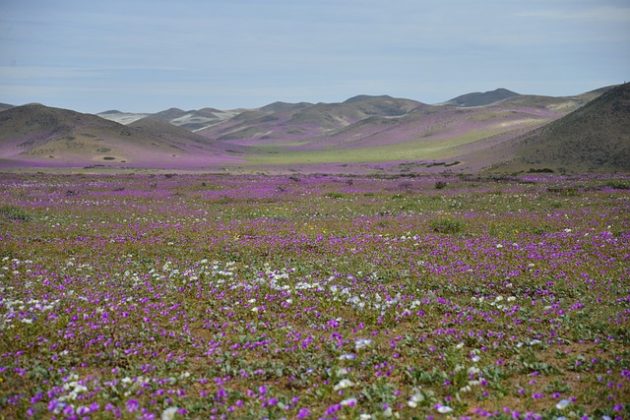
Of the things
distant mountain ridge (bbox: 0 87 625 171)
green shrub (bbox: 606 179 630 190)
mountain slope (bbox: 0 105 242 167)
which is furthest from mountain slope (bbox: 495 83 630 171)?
mountain slope (bbox: 0 105 242 167)

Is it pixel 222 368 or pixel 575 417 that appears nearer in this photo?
pixel 575 417

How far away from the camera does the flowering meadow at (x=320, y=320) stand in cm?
716

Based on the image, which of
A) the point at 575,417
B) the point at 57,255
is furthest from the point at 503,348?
the point at 57,255

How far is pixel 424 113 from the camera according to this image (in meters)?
170

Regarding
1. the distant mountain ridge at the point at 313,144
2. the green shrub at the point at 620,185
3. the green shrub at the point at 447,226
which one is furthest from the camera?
the distant mountain ridge at the point at 313,144

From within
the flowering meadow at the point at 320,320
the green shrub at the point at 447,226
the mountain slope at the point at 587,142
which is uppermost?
the mountain slope at the point at 587,142

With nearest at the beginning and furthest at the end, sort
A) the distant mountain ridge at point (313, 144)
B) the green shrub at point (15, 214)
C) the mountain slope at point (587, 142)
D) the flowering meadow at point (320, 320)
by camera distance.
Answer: the flowering meadow at point (320, 320) → the green shrub at point (15, 214) → the mountain slope at point (587, 142) → the distant mountain ridge at point (313, 144)

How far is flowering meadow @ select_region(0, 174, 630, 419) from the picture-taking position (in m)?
7.16

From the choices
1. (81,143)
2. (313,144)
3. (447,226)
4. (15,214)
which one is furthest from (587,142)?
(313,144)

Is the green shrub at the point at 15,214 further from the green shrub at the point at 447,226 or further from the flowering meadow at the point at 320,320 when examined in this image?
the green shrub at the point at 447,226

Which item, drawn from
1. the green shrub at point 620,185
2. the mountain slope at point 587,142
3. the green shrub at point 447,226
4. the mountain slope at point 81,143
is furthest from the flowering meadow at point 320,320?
the mountain slope at point 81,143

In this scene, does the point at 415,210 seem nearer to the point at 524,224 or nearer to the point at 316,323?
the point at 524,224

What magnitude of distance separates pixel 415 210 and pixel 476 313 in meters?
16.4

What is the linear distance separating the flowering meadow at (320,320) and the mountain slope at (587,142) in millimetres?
39150
